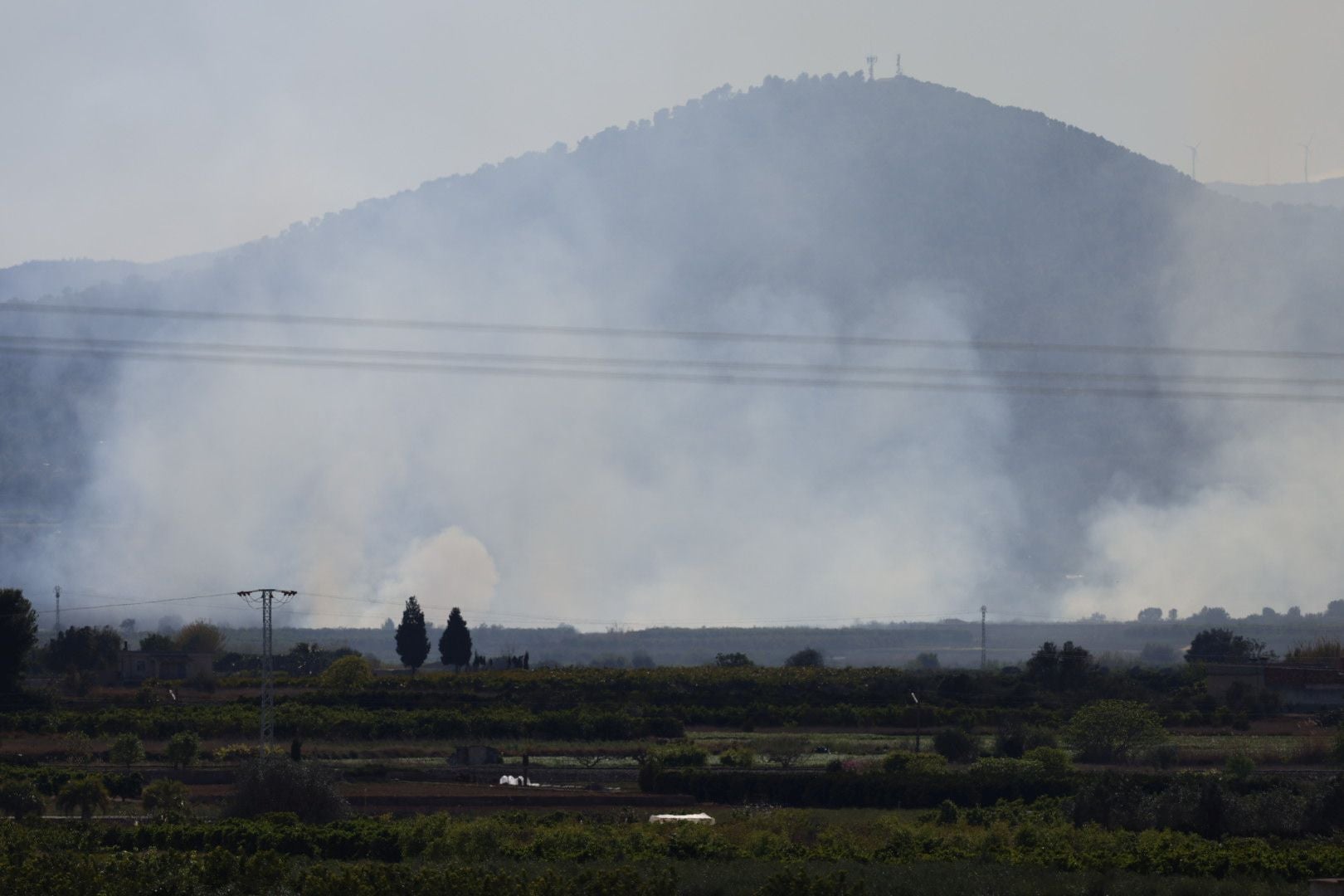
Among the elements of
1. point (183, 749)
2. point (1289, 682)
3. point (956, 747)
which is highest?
point (1289, 682)

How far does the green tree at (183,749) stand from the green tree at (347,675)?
23.4 meters

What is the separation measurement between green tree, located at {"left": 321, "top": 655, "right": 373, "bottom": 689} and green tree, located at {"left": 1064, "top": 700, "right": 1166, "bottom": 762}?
35.7 metres

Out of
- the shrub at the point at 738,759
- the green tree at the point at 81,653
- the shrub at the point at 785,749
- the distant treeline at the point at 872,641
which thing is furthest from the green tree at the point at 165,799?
the distant treeline at the point at 872,641

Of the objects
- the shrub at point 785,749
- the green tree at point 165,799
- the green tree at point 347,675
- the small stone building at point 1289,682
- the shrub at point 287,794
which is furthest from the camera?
the green tree at point 347,675

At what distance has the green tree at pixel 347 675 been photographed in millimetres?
77000

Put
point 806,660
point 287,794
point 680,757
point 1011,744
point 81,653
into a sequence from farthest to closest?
point 806,660, point 81,653, point 1011,744, point 680,757, point 287,794

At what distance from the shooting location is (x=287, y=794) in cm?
3941

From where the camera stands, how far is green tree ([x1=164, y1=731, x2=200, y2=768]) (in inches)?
2041

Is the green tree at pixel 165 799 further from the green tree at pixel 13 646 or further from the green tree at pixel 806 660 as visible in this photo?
the green tree at pixel 806 660

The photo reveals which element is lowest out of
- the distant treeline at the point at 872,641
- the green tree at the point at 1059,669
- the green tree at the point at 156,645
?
the distant treeline at the point at 872,641

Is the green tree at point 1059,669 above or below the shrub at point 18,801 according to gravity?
above

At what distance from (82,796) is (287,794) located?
6.37 meters

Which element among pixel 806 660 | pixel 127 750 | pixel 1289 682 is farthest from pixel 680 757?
pixel 806 660

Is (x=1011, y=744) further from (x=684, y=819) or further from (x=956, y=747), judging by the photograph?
(x=684, y=819)
